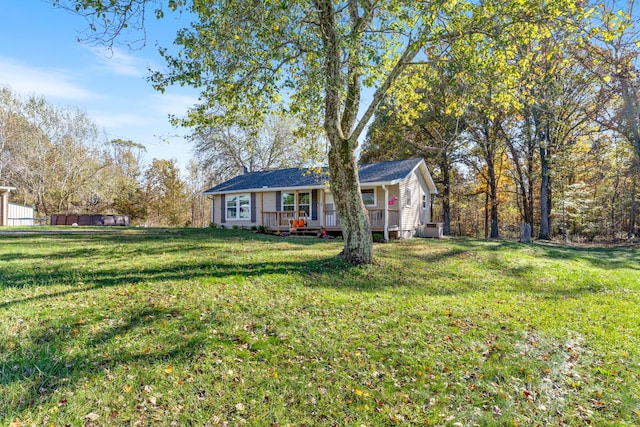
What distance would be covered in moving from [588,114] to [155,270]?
2196 cm

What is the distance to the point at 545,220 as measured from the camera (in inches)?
800

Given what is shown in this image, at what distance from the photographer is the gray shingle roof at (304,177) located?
15938 mm

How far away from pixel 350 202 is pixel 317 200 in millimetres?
9057

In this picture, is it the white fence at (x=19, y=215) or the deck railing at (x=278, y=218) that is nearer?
the deck railing at (x=278, y=218)

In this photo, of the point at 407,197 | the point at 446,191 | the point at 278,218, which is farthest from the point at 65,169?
the point at 446,191

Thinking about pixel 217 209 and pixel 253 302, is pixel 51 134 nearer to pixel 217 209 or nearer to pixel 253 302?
pixel 217 209

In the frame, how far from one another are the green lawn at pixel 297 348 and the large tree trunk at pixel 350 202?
78 cm

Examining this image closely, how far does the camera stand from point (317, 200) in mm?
17172

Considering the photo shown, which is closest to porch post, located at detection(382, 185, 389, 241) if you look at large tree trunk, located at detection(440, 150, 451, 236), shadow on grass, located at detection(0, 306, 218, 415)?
shadow on grass, located at detection(0, 306, 218, 415)

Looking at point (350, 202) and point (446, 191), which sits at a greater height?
point (446, 191)

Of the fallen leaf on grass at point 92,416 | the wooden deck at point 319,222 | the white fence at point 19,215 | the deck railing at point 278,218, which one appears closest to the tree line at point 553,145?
the wooden deck at point 319,222

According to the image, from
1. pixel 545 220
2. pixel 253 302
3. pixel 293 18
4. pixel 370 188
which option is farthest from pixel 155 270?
pixel 545 220

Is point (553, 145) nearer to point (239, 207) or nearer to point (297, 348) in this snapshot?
point (239, 207)

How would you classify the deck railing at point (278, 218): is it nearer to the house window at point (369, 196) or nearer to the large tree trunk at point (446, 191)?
the house window at point (369, 196)
